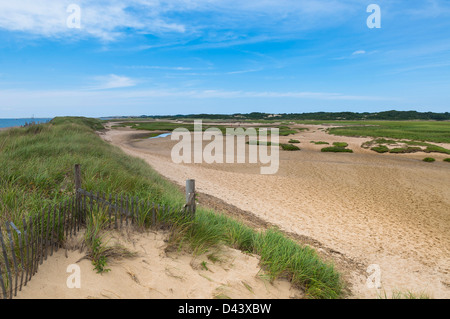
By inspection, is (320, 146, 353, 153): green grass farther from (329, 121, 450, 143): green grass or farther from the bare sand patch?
the bare sand patch

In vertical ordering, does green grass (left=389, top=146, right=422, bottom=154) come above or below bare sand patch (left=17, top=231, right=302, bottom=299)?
above

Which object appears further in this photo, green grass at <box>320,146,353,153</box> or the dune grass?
green grass at <box>320,146,353,153</box>

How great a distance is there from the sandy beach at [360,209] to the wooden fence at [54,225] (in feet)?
16.6

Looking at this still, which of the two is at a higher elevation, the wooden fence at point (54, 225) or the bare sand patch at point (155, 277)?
the wooden fence at point (54, 225)

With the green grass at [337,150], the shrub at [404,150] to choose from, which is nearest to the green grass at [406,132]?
the shrub at [404,150]

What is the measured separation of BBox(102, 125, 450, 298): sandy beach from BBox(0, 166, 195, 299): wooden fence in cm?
507

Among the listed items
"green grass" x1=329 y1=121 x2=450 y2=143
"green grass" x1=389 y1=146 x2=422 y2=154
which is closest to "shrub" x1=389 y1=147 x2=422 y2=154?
"green grass" x1=389 y1=146 x2=422 y2=154

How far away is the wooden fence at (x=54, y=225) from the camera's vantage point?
3.72 metres

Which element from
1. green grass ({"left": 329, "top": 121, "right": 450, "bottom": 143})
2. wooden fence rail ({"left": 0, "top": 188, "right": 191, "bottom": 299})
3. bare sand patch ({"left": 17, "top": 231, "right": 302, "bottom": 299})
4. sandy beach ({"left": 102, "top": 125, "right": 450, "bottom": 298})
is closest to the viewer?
wooden fence rail ({"left": 0, "top": 188, "right": 191, "bottom": 299})

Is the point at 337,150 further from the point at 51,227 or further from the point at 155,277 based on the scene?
the point at 51,227

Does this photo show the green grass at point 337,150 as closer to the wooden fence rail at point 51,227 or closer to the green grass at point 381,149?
the green grass at point 381,149

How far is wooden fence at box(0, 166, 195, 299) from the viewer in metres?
3.72

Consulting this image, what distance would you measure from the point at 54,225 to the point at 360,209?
41.8 ft

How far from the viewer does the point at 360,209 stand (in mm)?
12672
